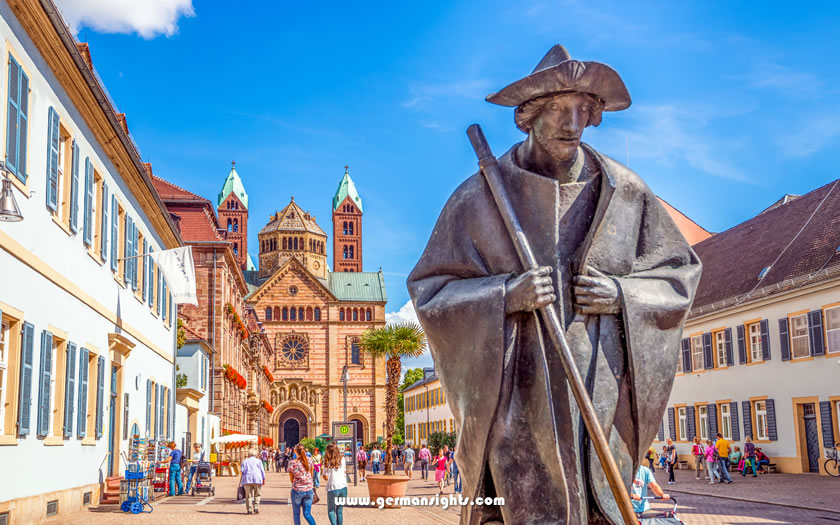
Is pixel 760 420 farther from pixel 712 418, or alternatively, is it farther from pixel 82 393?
pixel 82 393

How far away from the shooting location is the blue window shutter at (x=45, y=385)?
48.9 feet

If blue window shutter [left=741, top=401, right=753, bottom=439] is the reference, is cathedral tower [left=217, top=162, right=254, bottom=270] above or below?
above

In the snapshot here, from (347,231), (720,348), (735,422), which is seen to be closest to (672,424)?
(720,348)

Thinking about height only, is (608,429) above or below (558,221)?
below

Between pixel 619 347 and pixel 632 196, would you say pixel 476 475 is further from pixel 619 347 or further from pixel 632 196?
pixel 632 196

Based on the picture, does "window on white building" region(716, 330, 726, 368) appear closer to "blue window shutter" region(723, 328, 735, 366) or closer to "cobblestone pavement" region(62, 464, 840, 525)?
"blue window shutter" region(723, 328, 735, 366)

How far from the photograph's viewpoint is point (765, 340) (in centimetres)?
3128

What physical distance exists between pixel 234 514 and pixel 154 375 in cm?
833

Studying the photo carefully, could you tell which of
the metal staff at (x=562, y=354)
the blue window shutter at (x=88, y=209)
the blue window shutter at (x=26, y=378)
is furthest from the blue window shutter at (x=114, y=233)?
the metal staff at (x=562, y=354)

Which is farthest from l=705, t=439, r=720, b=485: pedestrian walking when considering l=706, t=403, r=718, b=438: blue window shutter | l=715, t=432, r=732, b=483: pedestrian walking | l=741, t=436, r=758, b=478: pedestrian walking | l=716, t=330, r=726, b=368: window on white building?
l=716, t=330, r=726, b=368: window on white building

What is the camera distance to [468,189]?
3312 millimetres

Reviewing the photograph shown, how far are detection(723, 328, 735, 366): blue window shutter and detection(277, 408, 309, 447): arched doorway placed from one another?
62293 mm

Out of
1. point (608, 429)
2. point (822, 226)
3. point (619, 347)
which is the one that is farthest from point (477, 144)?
point (822, 226)

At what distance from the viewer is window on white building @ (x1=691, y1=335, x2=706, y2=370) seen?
3641 centimetres
